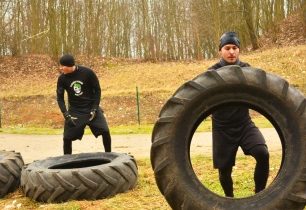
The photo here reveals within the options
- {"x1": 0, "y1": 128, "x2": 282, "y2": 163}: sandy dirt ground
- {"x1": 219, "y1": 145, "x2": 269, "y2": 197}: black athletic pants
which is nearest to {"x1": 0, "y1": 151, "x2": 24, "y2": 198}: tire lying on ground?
{"x1": 0, "y1": 128, "x2": 282, "y2": 163}: sandy dirt ground

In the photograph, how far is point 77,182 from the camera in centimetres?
558

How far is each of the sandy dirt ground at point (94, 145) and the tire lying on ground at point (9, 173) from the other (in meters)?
2.50

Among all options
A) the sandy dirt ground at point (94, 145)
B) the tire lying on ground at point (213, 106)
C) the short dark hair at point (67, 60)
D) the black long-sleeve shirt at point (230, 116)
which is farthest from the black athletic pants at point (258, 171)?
the sandy dirt ground at point (94, 145)

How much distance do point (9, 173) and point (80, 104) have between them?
4.98 feet

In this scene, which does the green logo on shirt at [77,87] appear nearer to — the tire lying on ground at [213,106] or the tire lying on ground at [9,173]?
the tire lying on ground at [9,173]

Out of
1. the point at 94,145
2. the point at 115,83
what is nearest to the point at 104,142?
the point at 94,145

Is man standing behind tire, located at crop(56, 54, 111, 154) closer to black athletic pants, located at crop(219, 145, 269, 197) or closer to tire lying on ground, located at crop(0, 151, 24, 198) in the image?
tire lying on ground, located at crop(0, 151, 24, 198)

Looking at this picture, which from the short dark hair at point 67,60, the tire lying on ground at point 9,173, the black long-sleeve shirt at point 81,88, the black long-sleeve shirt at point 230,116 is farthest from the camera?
the black long-sleeve shirt at point 81,88

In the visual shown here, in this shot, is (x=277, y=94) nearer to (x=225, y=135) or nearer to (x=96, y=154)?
(x=225, y=135)

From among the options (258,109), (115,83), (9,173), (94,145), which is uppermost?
(258,109)

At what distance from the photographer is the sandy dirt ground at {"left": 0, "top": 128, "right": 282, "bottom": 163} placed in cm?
958

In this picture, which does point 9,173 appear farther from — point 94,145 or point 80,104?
point 94,145

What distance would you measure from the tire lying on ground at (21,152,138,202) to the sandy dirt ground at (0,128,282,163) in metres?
2.99

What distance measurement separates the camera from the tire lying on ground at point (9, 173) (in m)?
6.20
